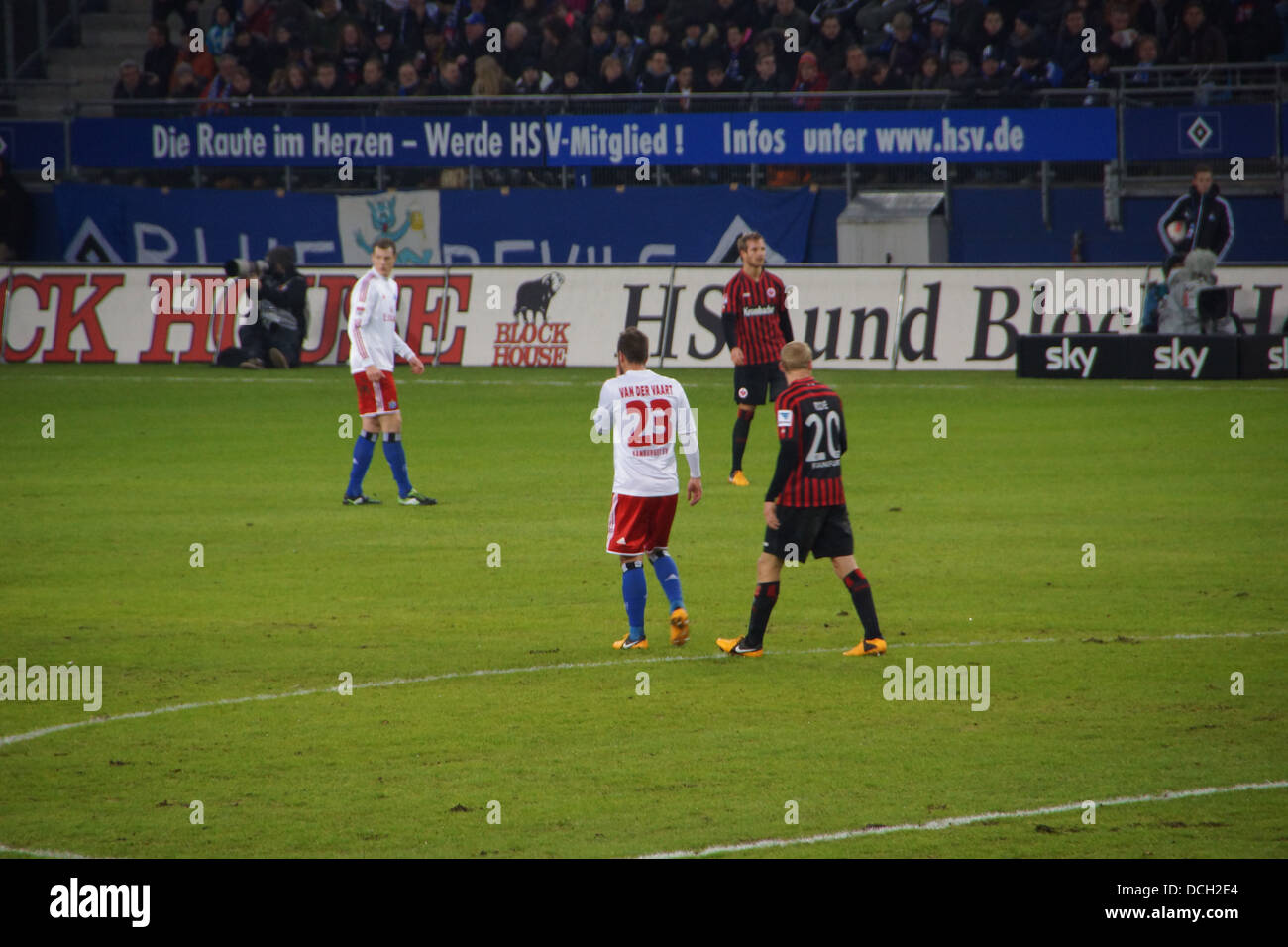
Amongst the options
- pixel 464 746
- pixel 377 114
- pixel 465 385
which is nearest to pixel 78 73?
pixel 377 114

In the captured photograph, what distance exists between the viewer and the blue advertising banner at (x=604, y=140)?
2800 cm

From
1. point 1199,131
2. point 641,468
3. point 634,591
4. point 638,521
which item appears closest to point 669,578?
point 634,591

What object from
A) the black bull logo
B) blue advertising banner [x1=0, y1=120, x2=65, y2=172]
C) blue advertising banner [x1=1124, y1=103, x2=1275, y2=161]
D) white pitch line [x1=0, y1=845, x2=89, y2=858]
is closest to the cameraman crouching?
the black bull logo

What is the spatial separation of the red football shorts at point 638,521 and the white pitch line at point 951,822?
11.3 ft

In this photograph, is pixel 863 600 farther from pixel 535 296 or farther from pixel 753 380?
pixel 535 296

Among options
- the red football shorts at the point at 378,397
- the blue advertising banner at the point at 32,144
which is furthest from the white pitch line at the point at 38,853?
the blue advertising banner at the point at 32,144

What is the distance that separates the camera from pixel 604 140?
30641mm

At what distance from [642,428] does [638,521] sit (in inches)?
21.9

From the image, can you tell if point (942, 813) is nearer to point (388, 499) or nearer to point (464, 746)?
point (464, 746)

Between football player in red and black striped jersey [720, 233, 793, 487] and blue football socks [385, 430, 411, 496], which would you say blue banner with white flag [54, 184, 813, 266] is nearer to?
football player in red and black striped jersey [720, 233, 793, 487]

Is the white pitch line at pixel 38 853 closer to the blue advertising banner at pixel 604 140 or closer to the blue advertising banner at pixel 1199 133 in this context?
the blue advertising banner at pixel 1199 133

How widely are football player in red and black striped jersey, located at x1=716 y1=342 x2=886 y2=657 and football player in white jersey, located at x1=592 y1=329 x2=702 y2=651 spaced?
1.92ft

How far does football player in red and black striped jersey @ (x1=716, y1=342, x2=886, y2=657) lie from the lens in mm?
9828

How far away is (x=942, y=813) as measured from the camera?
23.9ft
